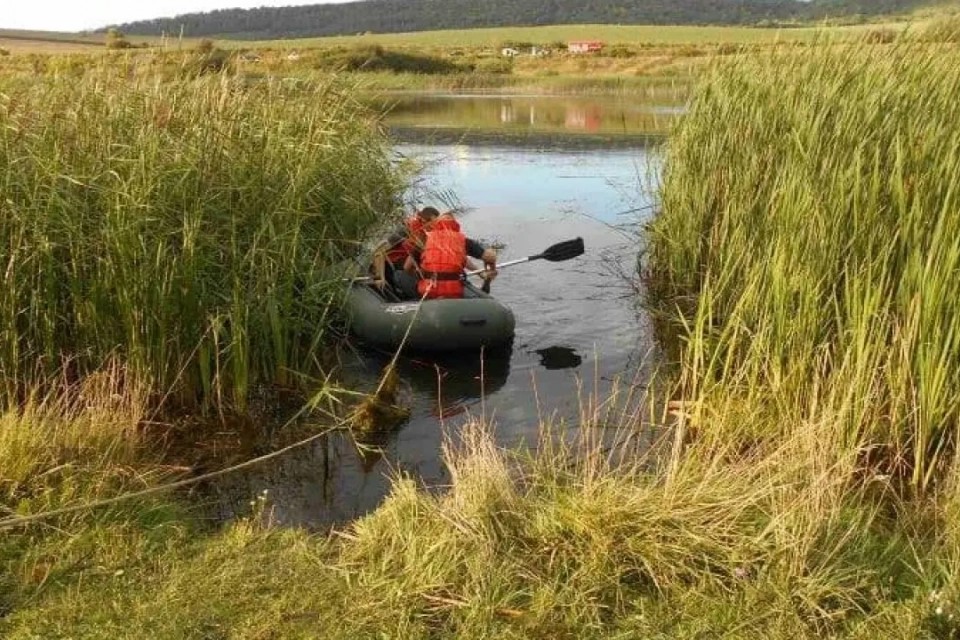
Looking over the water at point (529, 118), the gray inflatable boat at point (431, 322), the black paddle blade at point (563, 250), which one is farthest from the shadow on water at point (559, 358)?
the water at point (529, 118)

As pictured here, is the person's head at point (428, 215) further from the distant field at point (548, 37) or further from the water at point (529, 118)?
the distant field at point (548, 37)

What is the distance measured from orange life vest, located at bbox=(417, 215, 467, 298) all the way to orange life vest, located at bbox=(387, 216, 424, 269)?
19cm

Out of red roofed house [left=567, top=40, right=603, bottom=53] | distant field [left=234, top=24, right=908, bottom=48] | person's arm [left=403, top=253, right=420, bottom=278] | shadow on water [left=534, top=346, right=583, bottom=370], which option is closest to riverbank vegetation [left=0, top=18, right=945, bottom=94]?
distant field [left=234, top=24, right=908, bottom=48]

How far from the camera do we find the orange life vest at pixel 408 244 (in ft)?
25.9

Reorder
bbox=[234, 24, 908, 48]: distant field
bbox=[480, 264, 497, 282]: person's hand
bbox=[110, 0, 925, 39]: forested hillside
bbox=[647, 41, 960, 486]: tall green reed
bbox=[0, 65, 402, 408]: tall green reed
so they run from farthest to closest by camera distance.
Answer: bbox=[110, 0, 925, 39]: forested hillside < bbox=[234, 24, 908, 48]: distant field < bbox=[480, 264, 497, 282]: person's hand < bbox=[0, 65, 402, 408]: tall green reed < bbox=[647, 41, 960, 486]: tall green reed

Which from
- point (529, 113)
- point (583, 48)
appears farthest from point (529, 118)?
point (583, 48)

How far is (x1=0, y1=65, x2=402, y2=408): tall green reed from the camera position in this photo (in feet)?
16.8

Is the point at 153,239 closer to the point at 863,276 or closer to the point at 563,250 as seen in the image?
the point at 863,276

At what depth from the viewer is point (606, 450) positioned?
17.3ft

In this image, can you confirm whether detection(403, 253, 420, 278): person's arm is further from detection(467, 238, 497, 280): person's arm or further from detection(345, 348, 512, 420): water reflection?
detection(345, 348, 512, 420): water reflection

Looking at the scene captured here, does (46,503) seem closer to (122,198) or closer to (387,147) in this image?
(122,198)

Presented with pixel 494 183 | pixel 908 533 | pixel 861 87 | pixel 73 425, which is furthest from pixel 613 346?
pixel 494 183

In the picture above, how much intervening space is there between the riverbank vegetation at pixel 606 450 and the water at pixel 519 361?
0.56 metres

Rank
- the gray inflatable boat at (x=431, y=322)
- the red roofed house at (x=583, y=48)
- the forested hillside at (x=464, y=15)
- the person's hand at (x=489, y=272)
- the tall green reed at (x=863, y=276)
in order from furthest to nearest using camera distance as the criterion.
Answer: the forested hillside at (x=464, y=15) < the red roofed house at (x=583, y=48) < the person's hand at (x=489, y=272) < the gray inflatable boat at (x=431, y=322) < the tall green reed at (x=863, y=276)
